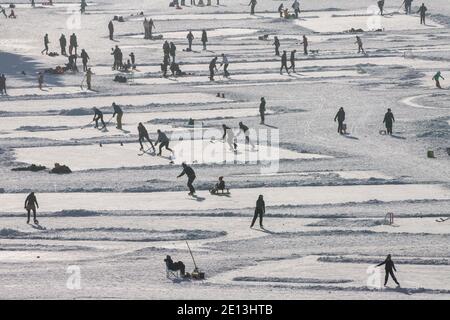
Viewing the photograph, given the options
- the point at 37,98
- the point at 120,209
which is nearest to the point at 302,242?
the point at 120,209

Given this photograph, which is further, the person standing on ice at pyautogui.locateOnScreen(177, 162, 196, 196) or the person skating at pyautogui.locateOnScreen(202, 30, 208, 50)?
the person skating at pyautogui.locateOnScreen(202, 30, 208, 50)

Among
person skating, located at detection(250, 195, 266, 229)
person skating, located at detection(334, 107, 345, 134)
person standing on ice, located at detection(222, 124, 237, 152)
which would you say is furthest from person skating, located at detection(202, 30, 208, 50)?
person skating, located at detection(250, 195, 266, 229)

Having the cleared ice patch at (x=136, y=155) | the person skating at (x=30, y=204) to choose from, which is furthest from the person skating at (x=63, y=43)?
the person skating at (x=30, y=204)

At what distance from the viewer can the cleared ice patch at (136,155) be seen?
48.4 m

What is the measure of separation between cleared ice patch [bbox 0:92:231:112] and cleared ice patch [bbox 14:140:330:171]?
29.7 ft

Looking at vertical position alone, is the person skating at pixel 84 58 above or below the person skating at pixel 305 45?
below

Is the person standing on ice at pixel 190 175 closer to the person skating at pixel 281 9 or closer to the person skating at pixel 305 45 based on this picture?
the person skating at pixel 305 45

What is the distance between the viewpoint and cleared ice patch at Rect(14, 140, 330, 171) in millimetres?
48406

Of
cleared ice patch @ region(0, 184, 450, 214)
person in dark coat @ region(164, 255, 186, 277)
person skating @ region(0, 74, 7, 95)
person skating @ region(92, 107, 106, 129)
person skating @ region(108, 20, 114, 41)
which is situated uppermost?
person skating @ region(108, 20, 114, 41)

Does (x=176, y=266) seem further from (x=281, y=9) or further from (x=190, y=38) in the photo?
(x=281, y=9)

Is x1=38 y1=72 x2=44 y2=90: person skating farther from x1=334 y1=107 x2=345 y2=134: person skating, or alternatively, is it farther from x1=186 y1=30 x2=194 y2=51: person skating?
x1=334 y1=107 x2=345 y2=134: person skating

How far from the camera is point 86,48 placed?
254 feet

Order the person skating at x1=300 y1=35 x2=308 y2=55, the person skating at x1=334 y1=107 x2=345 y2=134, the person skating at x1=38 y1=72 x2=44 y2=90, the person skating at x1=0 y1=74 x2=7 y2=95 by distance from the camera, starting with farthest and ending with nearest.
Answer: the person skating at x1=300 y1=35 x2=308 y2=55 < the person skating at x1=38 y1=72 x2=44 y2=90 < the person skating at x1=0 y1=74 x2=7 y2=95 < the person skating at x1=334 y1=107 x2=345 y2=134

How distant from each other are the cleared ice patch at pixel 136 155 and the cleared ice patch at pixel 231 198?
427 centimetres
